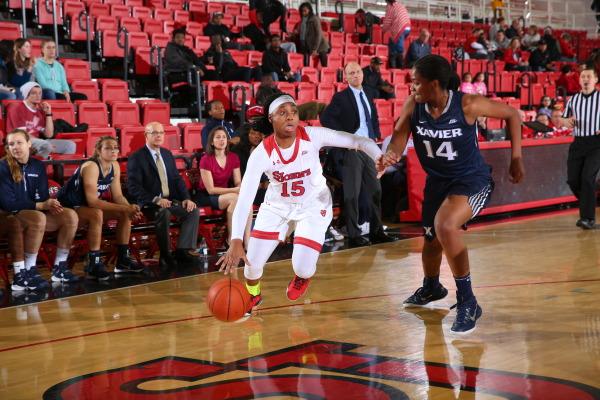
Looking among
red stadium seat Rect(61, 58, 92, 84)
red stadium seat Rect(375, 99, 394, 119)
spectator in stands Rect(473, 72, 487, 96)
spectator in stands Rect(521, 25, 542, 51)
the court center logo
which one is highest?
spectator in stands Rect(521, 25, 542, 51)

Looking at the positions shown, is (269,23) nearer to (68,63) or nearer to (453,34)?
(68,63)

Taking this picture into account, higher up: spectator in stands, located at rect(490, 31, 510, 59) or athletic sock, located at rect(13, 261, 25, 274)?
spectator in stands, located at rect(490, 31, 510, 59)

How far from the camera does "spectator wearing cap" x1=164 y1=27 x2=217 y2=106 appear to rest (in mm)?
12969

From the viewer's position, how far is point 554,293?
673 centimetres

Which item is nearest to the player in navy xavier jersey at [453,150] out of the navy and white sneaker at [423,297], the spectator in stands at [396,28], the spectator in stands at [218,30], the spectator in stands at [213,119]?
the navy and white sneaker at [423,297]

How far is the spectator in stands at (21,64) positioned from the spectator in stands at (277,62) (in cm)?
474

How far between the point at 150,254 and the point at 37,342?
3.53m

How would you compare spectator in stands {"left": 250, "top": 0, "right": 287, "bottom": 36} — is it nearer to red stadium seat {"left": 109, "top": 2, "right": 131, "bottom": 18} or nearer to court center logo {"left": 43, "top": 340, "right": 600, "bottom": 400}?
red stadium seat {"left": 109, "top": 2, "right": 131, "bottom": 18}

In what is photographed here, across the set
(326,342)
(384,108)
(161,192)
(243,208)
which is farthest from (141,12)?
(326,342)

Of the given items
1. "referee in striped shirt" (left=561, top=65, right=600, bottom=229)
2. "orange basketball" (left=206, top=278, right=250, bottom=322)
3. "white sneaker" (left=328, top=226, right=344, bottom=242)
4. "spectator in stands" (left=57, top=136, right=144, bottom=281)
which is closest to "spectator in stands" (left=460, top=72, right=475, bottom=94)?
"referee in striped shirt" (left=561, top=65, right=600, bottom=229)

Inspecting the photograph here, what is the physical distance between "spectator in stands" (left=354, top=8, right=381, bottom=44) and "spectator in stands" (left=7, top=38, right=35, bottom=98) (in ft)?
34.6

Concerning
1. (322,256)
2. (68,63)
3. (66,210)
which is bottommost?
(322,256)

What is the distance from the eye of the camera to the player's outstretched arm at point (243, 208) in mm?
5359

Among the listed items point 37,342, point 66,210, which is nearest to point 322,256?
point 66,210
